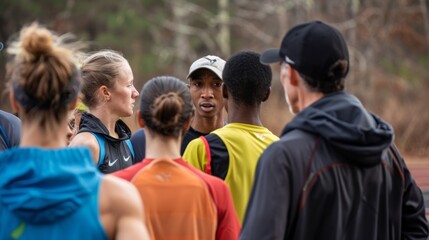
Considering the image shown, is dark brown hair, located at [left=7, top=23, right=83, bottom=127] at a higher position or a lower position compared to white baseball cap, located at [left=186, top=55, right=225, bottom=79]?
higher

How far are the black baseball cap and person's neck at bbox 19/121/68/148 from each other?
3.96ft

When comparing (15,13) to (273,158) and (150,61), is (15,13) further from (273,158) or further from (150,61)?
(273,158)

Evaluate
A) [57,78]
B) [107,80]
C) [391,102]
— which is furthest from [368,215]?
[391,102]

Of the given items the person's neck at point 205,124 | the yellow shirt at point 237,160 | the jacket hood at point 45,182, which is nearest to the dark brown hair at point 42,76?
the jacket hood at point 45,182

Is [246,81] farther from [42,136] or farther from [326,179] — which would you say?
[42,136]

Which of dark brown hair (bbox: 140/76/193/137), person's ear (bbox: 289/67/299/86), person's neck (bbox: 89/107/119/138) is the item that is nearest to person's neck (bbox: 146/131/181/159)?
dark brown hair (bbox: 140/76/193/137)

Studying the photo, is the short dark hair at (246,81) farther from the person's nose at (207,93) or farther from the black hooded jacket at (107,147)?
the black hooded jacket at (107,147)

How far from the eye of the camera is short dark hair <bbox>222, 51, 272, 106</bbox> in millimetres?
5043

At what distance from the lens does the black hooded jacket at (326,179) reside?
144 inches

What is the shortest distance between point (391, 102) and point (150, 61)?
460 inches

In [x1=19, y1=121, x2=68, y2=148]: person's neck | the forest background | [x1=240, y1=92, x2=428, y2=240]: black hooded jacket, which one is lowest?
the forest background

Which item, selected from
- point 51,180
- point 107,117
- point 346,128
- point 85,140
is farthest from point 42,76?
point 107,117

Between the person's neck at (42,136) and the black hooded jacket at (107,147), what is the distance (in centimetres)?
241

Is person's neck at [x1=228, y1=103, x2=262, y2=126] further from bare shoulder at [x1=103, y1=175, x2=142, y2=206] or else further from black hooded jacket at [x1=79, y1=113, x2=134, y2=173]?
bare shoulder at [x1=103, y1=175, x2=142, y2=206]
